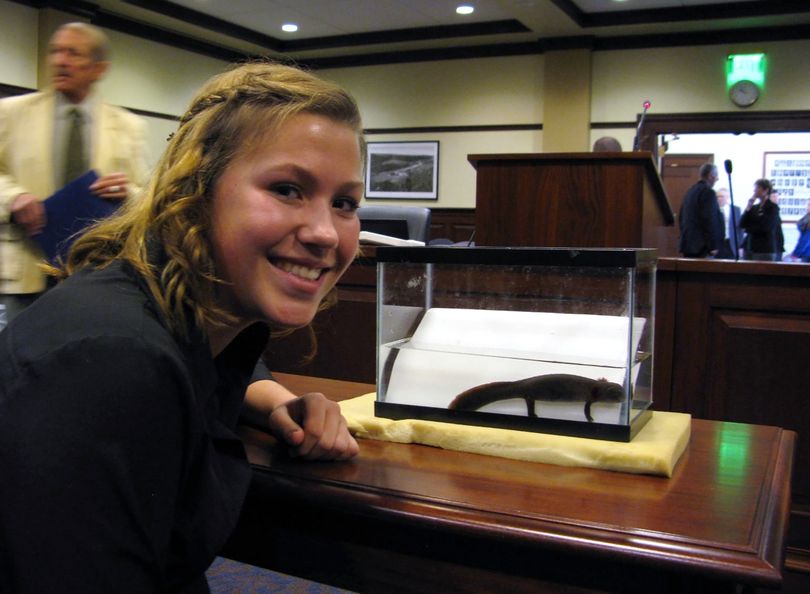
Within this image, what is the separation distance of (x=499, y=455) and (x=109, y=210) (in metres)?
1.63

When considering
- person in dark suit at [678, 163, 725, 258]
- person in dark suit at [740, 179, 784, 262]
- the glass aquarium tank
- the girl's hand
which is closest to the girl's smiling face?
the girl's hand

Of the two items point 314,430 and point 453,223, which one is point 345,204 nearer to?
point 314,430

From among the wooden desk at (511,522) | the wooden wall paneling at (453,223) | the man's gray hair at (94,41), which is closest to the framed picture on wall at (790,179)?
the wooden wall paneling at (453,223)

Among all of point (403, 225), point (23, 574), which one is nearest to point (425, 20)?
point (403, 225)

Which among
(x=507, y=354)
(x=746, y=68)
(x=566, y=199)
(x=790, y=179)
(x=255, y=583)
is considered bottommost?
(x=255, y=583)

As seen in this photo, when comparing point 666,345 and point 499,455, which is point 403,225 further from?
point 499,455

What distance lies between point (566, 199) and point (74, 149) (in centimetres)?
162

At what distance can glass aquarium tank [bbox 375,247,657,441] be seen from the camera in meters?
1.06

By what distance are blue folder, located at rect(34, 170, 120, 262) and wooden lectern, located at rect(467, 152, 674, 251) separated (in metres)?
1.20

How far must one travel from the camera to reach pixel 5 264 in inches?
98.6

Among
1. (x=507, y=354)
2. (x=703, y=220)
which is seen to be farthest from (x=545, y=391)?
(x=703, y=220)

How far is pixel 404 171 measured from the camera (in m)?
9.78

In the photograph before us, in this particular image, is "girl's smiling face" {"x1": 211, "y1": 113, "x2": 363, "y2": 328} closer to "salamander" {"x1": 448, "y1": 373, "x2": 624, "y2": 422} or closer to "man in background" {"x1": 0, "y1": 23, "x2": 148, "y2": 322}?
"salamander" {"x1": 448, "y1": 373, "x2": 624, "y2": 422}

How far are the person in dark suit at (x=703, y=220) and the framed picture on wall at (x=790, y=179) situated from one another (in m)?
4.52
